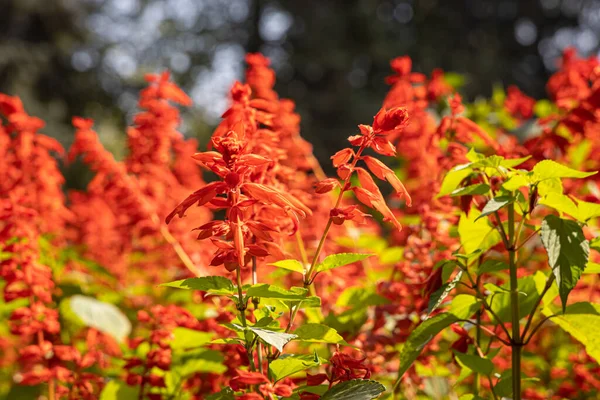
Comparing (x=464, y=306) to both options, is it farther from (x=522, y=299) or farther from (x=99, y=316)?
(x=99, y=316)

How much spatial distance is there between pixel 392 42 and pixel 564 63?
19.3 meters

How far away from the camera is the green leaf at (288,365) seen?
51.8 inches

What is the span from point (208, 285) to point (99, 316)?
1.23 metres

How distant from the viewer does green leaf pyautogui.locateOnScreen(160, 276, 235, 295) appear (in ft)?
4.06

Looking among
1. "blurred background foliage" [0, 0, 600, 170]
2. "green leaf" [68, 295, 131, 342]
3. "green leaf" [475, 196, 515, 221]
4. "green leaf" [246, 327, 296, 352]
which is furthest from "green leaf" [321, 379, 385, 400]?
"blurred background foliage" [0, 0, 600, 170]

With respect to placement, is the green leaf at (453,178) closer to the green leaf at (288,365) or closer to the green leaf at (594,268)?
the green leaf at (594,268)

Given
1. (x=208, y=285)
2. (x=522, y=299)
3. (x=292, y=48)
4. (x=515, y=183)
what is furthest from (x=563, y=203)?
(x=292, y=48)

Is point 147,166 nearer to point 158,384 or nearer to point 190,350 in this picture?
point 190,350

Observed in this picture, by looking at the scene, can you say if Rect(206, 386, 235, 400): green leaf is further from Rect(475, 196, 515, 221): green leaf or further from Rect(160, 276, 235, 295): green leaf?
Rect(475, 196, 515, 221): green leaf

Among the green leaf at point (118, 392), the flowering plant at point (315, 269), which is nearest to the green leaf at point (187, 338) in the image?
the flowering plant at point (315, 269)

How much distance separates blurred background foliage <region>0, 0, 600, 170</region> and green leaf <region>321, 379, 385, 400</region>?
1833 cm

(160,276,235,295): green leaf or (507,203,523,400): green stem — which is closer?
(160,276,235,295): green leaf

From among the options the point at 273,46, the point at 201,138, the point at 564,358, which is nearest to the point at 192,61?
the point at 273,46

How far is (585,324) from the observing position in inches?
57.7
